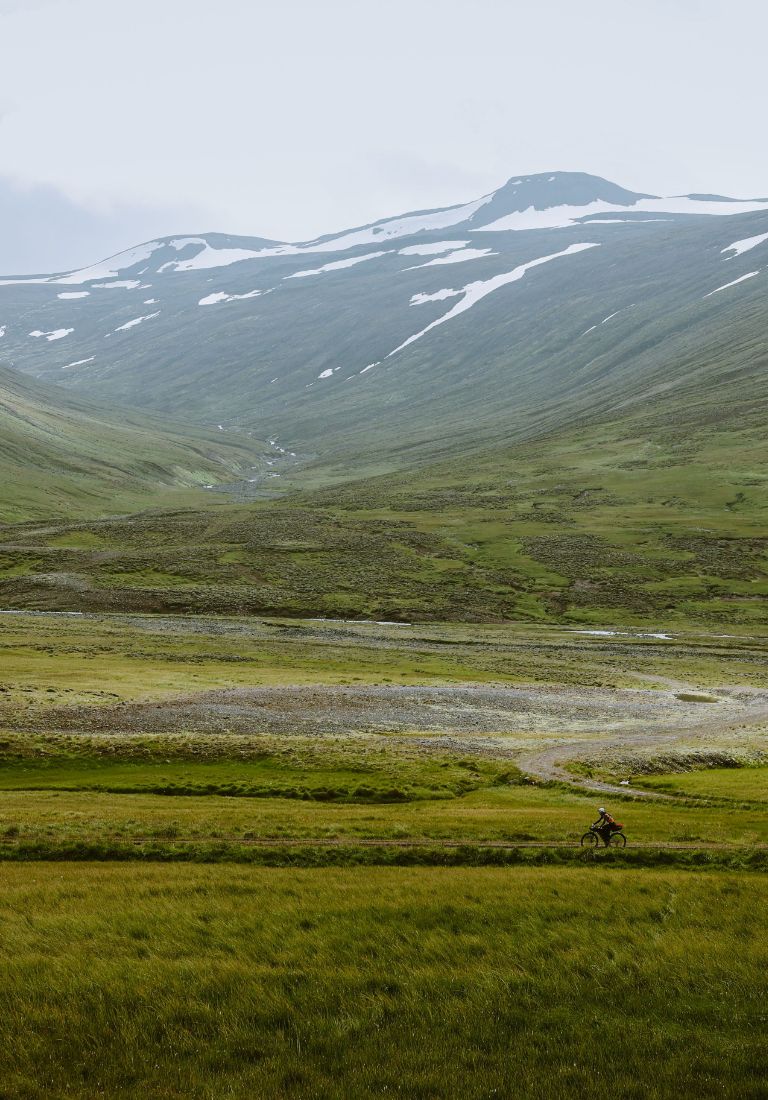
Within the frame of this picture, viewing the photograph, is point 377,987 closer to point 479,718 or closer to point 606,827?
point 606,827

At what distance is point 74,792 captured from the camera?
4172 cm

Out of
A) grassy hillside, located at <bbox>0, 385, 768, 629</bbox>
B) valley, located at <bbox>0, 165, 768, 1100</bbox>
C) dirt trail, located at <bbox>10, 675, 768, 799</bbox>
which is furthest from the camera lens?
grassy hillside, located at <bbox>0, 385, 768, 629</bbox>

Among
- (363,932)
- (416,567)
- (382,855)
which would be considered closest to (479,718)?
(382,855)

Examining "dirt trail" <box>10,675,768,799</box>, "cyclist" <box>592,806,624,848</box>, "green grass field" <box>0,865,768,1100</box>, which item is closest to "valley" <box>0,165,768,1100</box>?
"green grass field" <box>0,865,768,1100</box>

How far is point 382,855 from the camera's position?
2786 cm

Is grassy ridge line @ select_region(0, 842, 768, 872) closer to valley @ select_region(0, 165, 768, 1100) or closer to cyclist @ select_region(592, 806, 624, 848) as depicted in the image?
valley @ select_region(0, 165, 768, 1100)

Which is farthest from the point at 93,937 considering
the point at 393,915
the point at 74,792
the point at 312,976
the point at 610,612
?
the point at 610,612

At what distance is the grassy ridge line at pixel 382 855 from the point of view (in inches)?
1060

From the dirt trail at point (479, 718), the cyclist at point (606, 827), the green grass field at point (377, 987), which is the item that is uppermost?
the green grass field at point (377, 987)

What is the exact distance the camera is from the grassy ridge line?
2692cm

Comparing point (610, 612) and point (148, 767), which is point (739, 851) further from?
point (610, 612)

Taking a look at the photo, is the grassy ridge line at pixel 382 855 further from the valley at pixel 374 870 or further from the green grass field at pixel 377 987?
the green grass field at pixel 377 987

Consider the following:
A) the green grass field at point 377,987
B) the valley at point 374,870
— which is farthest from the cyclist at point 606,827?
the green grass field at point 377,987

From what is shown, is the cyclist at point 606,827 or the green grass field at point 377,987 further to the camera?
the cyclist at point 606,827
